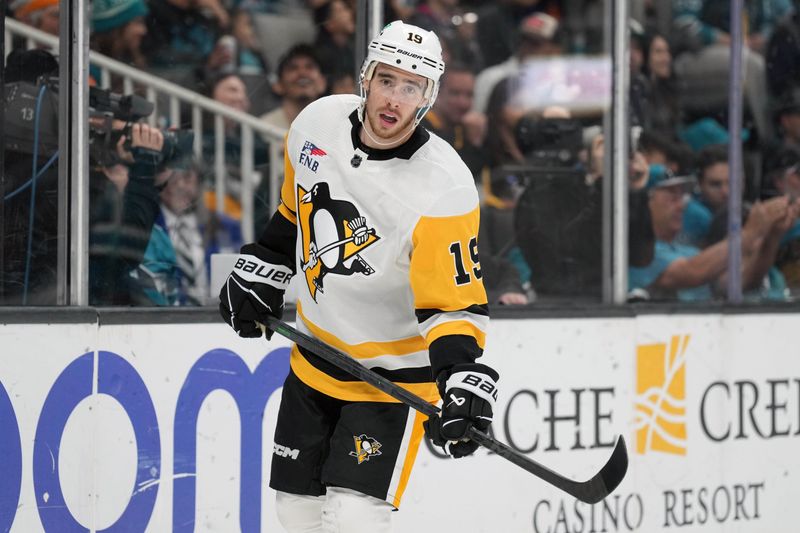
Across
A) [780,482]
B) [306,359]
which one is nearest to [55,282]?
[306,359]

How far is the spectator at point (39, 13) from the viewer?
3.72 meters

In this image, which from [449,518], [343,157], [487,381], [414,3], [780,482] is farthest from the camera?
[780,482]

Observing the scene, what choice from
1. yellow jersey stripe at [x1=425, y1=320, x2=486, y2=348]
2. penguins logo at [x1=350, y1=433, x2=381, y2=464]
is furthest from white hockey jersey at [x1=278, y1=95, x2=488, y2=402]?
penguins logo at [x1=350, y1=433, x2=381, y2=464]

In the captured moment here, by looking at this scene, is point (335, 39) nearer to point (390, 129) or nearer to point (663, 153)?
point (663, 153)

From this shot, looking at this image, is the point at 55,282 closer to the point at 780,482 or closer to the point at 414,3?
the point at 414,3

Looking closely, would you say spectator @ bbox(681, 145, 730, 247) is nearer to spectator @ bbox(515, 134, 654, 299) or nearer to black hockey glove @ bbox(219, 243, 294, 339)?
spectator @ bbox(515, 134, 654, 299)

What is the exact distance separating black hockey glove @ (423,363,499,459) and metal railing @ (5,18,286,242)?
1.61 metres

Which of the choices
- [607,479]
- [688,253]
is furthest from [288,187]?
[688,253]

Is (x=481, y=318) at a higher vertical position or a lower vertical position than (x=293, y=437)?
higher

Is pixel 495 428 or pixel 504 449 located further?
pixel 495 428

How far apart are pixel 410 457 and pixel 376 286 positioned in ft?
1.31

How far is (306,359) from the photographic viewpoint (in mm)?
3154

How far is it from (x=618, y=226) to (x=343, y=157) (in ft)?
6.56

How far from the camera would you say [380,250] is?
9.85ft
